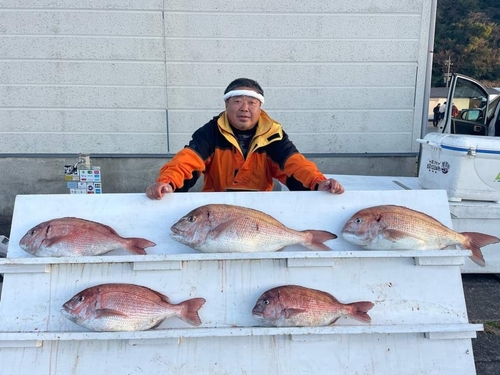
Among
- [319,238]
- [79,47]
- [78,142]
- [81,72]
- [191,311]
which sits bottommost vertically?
[191,311]

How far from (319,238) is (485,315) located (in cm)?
225

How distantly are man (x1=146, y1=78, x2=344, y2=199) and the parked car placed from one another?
13.9ft

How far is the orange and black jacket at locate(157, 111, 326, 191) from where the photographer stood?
3.50 meters

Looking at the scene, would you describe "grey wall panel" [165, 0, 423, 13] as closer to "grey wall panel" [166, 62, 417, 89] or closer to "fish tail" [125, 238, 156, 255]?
"grey wall panel" [166, 62, 417, 89]

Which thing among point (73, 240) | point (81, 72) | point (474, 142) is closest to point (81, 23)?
point (81, 72)

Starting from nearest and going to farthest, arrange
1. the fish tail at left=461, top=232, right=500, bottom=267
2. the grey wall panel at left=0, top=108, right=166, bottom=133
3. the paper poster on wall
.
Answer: the fish tail at left=461, top=232, right=500, bottom=267 → the paper poster on wall → the grey wall panel at left=0, top=108, right=166, bottom=133

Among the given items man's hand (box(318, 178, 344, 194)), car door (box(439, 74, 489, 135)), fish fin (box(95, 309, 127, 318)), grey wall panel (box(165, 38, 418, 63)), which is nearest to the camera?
fish fin (box(95, 309, 127, 318))

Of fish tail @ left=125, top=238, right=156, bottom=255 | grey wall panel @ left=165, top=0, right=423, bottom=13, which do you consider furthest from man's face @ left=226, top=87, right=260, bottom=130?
grey wall panel @ left=165, top=0, right=423, bottom=13

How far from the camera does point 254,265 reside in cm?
270

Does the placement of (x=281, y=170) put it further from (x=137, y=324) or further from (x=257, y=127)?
(x=137, y=324)

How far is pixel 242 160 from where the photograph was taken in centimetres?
373

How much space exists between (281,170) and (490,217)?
2347 mm

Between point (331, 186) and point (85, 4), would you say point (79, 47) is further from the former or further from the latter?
point (331, 186)

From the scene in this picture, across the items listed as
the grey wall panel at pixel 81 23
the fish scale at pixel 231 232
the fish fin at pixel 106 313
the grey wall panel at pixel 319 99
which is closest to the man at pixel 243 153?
the fish scale at pixel 231 232
